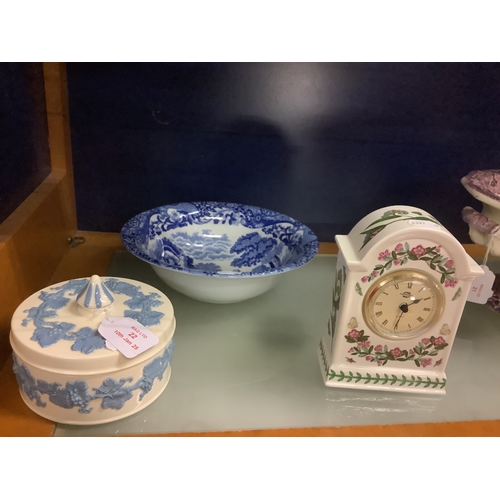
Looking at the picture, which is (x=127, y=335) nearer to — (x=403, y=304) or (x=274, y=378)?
(x=274, y=378)

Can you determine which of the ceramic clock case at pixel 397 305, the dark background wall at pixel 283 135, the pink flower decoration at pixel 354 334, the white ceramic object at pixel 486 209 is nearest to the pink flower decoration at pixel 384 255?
the ceramic clock case at pixel 397 305

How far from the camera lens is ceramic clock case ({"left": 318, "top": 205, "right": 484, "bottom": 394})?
642mm

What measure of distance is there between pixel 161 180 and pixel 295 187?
0.96 feet

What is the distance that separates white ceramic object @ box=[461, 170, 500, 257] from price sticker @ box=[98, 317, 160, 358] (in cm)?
60

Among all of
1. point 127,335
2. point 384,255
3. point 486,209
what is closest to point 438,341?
point 384,255

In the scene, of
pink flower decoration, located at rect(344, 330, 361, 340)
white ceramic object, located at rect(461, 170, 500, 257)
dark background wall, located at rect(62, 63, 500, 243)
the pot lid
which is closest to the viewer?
the pot lid

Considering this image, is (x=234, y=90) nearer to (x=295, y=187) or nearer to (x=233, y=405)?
(x=295, y=187)

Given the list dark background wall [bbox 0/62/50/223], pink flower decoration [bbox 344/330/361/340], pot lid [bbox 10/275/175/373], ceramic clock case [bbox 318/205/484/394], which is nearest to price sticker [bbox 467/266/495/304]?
ceramic clock case [bbox 318/205/484/394]

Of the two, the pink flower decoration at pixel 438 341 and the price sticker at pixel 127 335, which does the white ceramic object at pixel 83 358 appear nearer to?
the price sticker at pixel 127 335

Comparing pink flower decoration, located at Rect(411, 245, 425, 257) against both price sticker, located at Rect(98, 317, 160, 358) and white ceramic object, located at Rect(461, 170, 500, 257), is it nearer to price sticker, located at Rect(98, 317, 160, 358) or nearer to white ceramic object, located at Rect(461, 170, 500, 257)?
white ceramic object, located at Rect(461, 170, 500, 257)

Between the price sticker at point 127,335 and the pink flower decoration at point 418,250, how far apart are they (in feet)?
1.19

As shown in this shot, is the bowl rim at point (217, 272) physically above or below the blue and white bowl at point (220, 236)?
above

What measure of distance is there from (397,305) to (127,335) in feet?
1.24

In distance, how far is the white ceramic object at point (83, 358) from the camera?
57 centimetres
